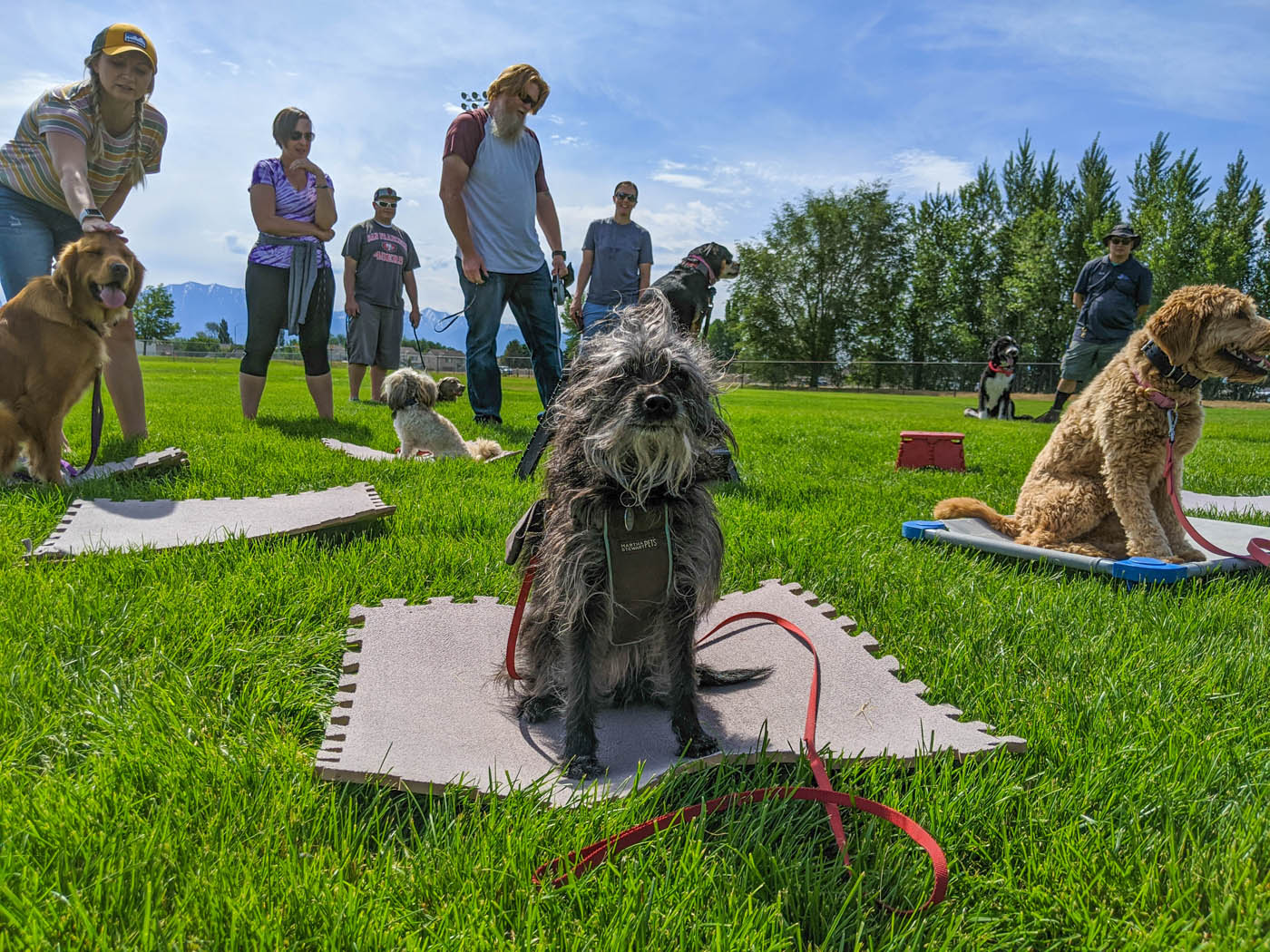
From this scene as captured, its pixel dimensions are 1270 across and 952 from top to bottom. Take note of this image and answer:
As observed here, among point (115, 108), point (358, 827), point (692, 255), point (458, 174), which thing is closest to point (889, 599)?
point (358, 827)

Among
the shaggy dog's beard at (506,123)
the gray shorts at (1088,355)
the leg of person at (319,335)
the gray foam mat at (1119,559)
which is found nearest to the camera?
the gray foam mat at (1119,559)

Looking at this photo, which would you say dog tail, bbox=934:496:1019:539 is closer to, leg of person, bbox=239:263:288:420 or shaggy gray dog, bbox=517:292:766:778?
shaggy gray dog, bbox=517:292:766:778

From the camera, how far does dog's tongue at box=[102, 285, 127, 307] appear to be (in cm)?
512

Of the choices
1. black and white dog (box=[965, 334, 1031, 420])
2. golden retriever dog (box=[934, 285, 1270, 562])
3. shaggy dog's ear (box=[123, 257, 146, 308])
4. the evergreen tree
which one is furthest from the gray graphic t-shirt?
the evergreen tree

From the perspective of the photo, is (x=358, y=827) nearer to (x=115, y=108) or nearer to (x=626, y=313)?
(x=626, y=313)

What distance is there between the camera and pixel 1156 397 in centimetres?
411

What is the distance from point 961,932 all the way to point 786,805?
0.49m

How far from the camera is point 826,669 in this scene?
109 inches

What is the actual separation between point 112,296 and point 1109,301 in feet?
42.7

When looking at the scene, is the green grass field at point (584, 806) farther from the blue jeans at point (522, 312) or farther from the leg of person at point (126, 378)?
the blue jeans at point (522, 312)

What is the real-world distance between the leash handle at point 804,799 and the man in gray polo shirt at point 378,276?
37.5 feet

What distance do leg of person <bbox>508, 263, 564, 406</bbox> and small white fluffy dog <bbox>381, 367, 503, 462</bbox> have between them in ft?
3.22

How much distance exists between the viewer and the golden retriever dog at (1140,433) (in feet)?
13.1

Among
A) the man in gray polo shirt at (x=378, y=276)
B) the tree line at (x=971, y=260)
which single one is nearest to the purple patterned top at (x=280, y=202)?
the man in gray polo shirt at (x=378, y=276)
